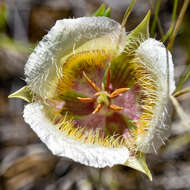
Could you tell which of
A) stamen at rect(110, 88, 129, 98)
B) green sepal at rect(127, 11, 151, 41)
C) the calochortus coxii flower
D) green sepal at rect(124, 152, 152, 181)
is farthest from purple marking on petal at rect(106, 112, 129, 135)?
green sepal at rect(127, 11, 151, 41)

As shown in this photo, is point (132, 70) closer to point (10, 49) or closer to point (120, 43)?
point (120, 43)

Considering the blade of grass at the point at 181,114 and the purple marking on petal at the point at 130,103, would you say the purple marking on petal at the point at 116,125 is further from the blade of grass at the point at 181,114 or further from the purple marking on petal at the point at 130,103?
the blade of grass at the point at 181,114

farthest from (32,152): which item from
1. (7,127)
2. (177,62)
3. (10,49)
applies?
(177,62)

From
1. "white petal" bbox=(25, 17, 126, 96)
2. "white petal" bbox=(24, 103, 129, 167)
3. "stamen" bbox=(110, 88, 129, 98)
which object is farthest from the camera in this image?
"stamen" bbox=(110, 88, 129, 98)

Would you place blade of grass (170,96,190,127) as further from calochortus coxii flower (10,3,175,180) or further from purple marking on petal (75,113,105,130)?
purple marking on petal (75,113,105,130)

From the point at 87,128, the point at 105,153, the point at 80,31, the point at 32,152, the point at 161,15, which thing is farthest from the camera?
the point at 161,15

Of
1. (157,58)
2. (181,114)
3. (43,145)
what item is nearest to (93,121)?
(157,58)
